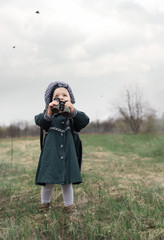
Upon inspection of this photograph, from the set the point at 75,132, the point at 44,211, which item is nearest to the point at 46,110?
the point at 75,132

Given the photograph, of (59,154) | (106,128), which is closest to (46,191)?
(59,154)

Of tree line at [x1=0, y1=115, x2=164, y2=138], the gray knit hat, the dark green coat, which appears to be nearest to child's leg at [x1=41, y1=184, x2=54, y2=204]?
the dark green coat

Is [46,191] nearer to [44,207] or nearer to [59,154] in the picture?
[44,207]

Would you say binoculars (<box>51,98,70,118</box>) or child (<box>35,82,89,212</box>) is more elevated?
binoculars (<box>51,98,70,118</box>)

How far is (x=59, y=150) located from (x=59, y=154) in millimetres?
54

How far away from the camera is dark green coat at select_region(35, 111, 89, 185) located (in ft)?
9.77

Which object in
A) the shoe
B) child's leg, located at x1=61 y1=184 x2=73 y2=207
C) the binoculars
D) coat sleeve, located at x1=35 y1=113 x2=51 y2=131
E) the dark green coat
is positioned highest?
the binoculars

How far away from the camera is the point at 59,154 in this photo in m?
3.08

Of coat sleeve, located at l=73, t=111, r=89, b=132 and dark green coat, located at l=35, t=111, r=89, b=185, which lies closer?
dark green coat, located at l=35, t=111, r=89, b=185

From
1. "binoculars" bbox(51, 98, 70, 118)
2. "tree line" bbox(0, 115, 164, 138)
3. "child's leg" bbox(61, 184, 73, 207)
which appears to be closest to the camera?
"binoculars" bbox(51, 98, 70, 118)

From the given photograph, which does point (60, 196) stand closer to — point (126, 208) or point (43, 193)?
point (43, 193)

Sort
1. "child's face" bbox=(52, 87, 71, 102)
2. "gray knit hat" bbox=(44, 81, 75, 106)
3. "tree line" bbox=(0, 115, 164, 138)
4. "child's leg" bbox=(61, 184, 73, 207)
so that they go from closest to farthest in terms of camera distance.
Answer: "child's leg" bbox=(61, 184, 73, 207)
"child's face" bbox=(52, 87, 71, 102)
"gray knit hat" bbox=(44, 81, 75, 106)
"tree line" bbox=(0, 115, 164, 138)

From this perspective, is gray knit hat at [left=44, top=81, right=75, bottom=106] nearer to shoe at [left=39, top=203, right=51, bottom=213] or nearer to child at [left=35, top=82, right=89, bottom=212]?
child at [left=35, top=82, right=89, bottom=212]

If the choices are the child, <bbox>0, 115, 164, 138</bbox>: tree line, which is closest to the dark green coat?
the child
